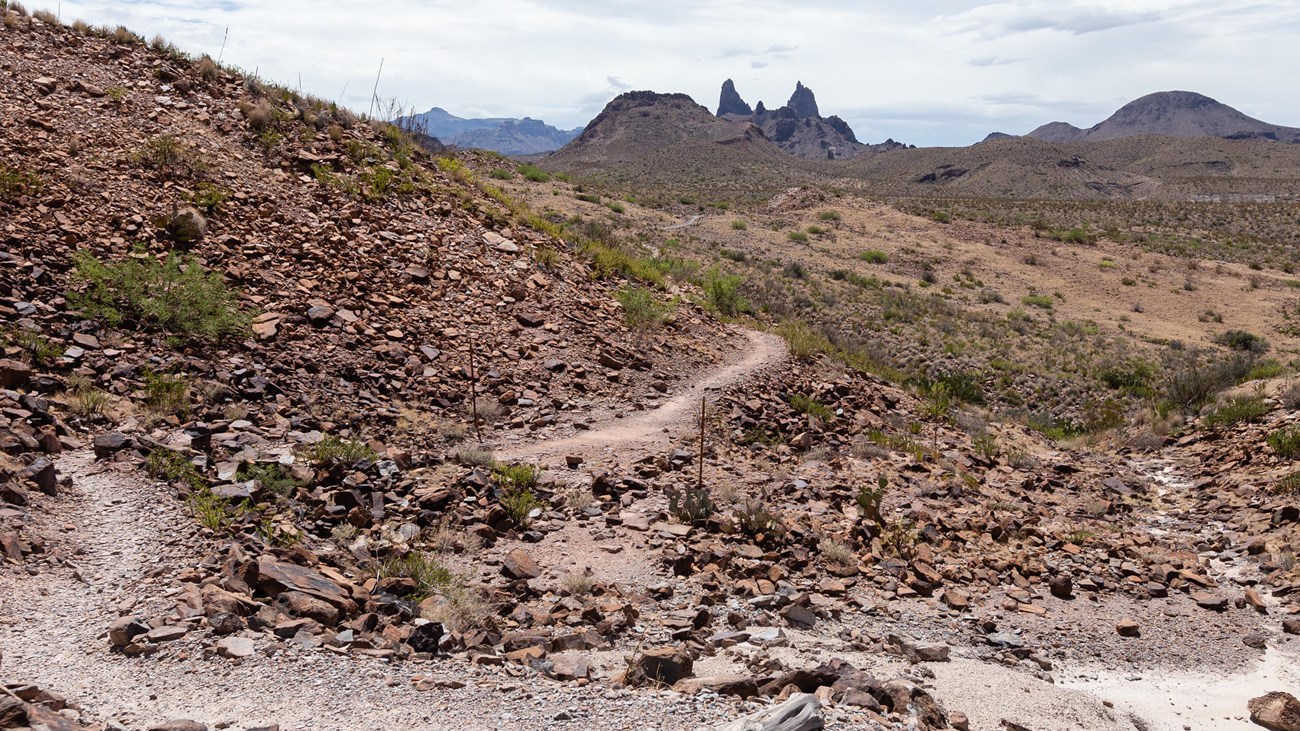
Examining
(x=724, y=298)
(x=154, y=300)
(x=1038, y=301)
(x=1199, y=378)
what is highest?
(x=1038, y=301)

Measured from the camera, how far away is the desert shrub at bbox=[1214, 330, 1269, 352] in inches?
851

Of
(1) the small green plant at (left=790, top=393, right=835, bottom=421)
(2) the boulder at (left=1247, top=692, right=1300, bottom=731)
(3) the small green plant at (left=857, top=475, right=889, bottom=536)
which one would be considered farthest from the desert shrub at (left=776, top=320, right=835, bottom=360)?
(2) the boulder at (left=1247, top=692, right=1300, bottom=731)

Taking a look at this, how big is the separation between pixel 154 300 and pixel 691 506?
21.6ft

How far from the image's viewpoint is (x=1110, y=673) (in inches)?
244

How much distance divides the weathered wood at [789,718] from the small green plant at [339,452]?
5165 millimetres

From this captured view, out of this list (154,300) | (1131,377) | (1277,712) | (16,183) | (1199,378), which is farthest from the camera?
(1131,377)

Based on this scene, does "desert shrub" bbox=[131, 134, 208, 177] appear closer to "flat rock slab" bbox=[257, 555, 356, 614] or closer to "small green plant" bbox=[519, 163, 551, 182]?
"flat rock slab" bbox=[257, 555, 356, 614]

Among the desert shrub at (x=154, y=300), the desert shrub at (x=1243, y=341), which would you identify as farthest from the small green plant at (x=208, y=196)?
the desert shrub at (x=1243, y=341)

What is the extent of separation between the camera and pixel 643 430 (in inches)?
418

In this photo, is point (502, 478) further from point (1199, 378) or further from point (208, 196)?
point (1199, 378)

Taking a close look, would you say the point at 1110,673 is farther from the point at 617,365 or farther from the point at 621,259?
the point at 621,259

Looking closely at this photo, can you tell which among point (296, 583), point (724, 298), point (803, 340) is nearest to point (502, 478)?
point (296, 583)

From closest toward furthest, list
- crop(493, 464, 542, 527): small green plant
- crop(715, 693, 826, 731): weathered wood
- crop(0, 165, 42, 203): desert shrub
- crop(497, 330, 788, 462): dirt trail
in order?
crop(715, 693, 826, 731): weathered wood → crop(493, 464, 542, 527): small green plant → crop(497, 330, 788, 462): dirt trail → crop(0, 165, 42, 203): desert shrub

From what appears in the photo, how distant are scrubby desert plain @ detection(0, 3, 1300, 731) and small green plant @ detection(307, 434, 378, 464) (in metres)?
0.04
